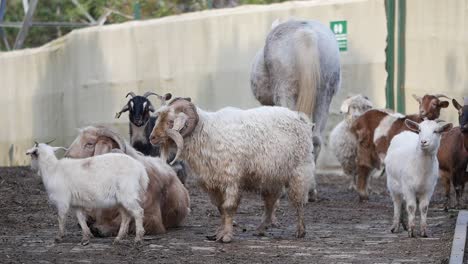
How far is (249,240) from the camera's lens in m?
10.5

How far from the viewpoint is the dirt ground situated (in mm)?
9328

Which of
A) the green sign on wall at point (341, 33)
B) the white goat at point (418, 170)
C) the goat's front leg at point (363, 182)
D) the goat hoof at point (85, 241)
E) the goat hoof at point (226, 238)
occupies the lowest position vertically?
the goat's front leg at point (363, 182)

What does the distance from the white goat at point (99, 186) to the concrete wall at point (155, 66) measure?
9424 mm

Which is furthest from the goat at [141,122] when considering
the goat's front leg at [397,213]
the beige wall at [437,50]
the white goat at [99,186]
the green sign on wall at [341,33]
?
the green sign on wall at [341,33]

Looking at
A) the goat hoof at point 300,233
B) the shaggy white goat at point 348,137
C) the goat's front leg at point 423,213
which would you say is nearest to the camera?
the goat's front leg at point 423,213

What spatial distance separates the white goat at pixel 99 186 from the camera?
32.3 ft

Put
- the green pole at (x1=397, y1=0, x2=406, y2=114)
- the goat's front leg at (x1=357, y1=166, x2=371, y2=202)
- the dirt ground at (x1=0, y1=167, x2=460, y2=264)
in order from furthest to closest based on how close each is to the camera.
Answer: the green pole at (x1=397, y1=0, x2=406, y2=114) → the goat's front leg at (x1=357, y1=166, x2=371, y2=202) → the dirt ground at (x1=0, y1=167, x2=460, y2=264)

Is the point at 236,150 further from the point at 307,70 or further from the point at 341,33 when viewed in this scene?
the point at 341,33

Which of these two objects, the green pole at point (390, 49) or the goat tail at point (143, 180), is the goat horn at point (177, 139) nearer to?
the goat tail at point (143, 180)

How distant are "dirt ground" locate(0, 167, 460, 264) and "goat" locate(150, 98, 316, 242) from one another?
437 millimetres

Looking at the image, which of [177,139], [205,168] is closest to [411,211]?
[205,168]

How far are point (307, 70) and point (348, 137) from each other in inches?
81.4

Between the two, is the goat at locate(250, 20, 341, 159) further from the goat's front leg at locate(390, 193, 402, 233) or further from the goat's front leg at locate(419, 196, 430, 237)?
the goat's front leg at locate(419, 196, 430, 237)

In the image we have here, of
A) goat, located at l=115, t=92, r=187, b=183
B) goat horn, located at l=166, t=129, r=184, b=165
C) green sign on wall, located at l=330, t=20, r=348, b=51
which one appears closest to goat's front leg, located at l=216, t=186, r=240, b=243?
goat horn, located at l=166, t=129, r=184, b=165
